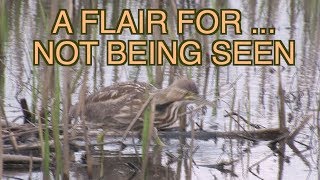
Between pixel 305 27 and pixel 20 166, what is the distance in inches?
243

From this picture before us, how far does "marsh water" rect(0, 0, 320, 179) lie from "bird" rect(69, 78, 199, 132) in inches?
6.6

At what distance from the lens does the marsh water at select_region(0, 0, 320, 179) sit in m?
7.27

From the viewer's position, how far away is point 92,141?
7738mm

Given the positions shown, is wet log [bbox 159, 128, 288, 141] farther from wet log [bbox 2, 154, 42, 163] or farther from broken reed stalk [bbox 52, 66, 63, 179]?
broken reed stalk [bbox 52, 66, 63, 179]

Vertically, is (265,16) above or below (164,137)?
above

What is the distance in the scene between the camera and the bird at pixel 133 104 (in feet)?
25.5

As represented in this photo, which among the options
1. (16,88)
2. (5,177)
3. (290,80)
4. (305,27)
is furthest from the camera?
(305,27)

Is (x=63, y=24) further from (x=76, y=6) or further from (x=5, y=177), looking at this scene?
(x=76, y=6)

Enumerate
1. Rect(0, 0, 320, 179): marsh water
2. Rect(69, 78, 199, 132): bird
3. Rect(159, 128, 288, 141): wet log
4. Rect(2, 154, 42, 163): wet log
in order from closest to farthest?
1. Rect(2, 154, 42, 163): wet log
2. Rect(0, 0, 320, 179): marsh water
3. Rect(69, 78, 199, 132): bird
4. Rect(159, 128, 288, 141): wet log

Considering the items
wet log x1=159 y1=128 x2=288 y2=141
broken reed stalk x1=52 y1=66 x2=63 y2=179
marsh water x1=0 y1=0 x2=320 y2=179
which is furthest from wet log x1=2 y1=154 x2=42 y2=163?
wet log x1=159 y1=128 x2=288 y2=141

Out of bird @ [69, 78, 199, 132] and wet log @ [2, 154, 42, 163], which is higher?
bird @ [69, 78, 199, 132]

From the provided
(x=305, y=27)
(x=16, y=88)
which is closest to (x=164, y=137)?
(x=16, y=88)

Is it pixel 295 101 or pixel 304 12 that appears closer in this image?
Answer: pixel 295 101

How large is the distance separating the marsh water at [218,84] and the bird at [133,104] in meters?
0.17
